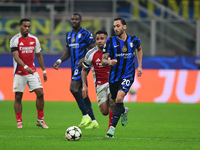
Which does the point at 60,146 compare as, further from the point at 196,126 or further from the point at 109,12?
the point at 109,12

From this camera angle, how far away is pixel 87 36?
10.7 metres

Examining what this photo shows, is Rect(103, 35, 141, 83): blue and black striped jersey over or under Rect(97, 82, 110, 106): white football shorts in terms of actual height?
over

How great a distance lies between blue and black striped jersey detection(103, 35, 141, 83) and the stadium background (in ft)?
31.3

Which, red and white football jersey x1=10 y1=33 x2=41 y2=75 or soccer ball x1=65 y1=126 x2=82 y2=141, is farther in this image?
red and white football jersey x1=10 y1=33 x2=41 y2=75

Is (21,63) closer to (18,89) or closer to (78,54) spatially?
(18,89)

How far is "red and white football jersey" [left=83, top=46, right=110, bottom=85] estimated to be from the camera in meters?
9.70

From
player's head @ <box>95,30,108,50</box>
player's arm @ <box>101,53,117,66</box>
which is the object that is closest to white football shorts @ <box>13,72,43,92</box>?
player's head @ <box>95,30,108,50</box>

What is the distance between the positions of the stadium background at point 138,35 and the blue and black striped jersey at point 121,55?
9.54m

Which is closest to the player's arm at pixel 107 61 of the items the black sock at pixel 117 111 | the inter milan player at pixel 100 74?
the black sock at pixel 117 111

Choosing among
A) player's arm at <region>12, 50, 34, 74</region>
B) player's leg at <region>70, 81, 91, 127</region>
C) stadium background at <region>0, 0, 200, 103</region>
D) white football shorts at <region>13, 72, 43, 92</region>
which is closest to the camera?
player's arm at <region>12, 50, 34, 74</region>

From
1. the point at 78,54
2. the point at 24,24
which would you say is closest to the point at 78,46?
the point at 78,54

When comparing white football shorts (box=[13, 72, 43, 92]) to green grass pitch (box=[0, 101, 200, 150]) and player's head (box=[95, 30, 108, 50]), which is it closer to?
green grass pitch (box=[0, 101, 200, 150])

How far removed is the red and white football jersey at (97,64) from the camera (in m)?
9.70

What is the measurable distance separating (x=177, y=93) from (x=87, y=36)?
27.0 feet
